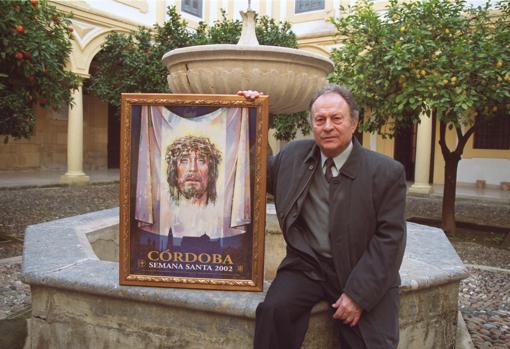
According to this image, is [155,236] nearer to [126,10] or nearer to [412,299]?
[412,299]

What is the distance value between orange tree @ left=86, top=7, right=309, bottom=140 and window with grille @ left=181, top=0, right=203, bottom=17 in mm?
4614

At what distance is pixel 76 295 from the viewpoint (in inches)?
87.1

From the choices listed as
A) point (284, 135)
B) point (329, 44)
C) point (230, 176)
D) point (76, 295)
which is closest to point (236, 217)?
point (230, 176)

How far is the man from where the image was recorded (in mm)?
1775

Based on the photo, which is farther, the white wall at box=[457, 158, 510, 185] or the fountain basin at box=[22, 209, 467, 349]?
the white wall at box=[457, 158, 510, 185]

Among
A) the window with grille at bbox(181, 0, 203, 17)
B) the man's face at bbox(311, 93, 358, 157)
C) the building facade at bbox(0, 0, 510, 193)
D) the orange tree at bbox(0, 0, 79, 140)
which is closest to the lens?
the man's face at bbox(311, 93, 358, 157)

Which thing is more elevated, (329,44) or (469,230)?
(329,44)

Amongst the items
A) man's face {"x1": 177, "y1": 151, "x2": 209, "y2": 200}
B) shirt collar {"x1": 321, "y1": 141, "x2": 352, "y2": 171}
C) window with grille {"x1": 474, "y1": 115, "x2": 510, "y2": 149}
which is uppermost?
window with grille {"x1": 474, "y1": 115, "x2": 510, "y2": 149}

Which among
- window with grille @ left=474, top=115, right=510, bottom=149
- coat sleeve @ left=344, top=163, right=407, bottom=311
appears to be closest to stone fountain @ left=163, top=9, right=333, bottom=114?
coat sleeve @ left=344, top=163, right=407, bottom=311

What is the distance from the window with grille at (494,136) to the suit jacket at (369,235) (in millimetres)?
13591

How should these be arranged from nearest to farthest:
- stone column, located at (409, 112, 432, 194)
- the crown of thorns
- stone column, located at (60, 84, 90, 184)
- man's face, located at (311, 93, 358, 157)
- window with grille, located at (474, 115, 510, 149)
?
1. man's face, located at (311, 93, 358, 157)
2. the crown of thorns
3. stone column, located at (409, 112, 432, 194)
4. stone column, located at (60, 84, 90, 184)
5. window with grille, located at (474, 115, 510, 149)

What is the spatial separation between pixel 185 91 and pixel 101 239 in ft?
4.32

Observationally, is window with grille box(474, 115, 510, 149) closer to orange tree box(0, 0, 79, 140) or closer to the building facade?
the building facade

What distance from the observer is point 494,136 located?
14.1 m
